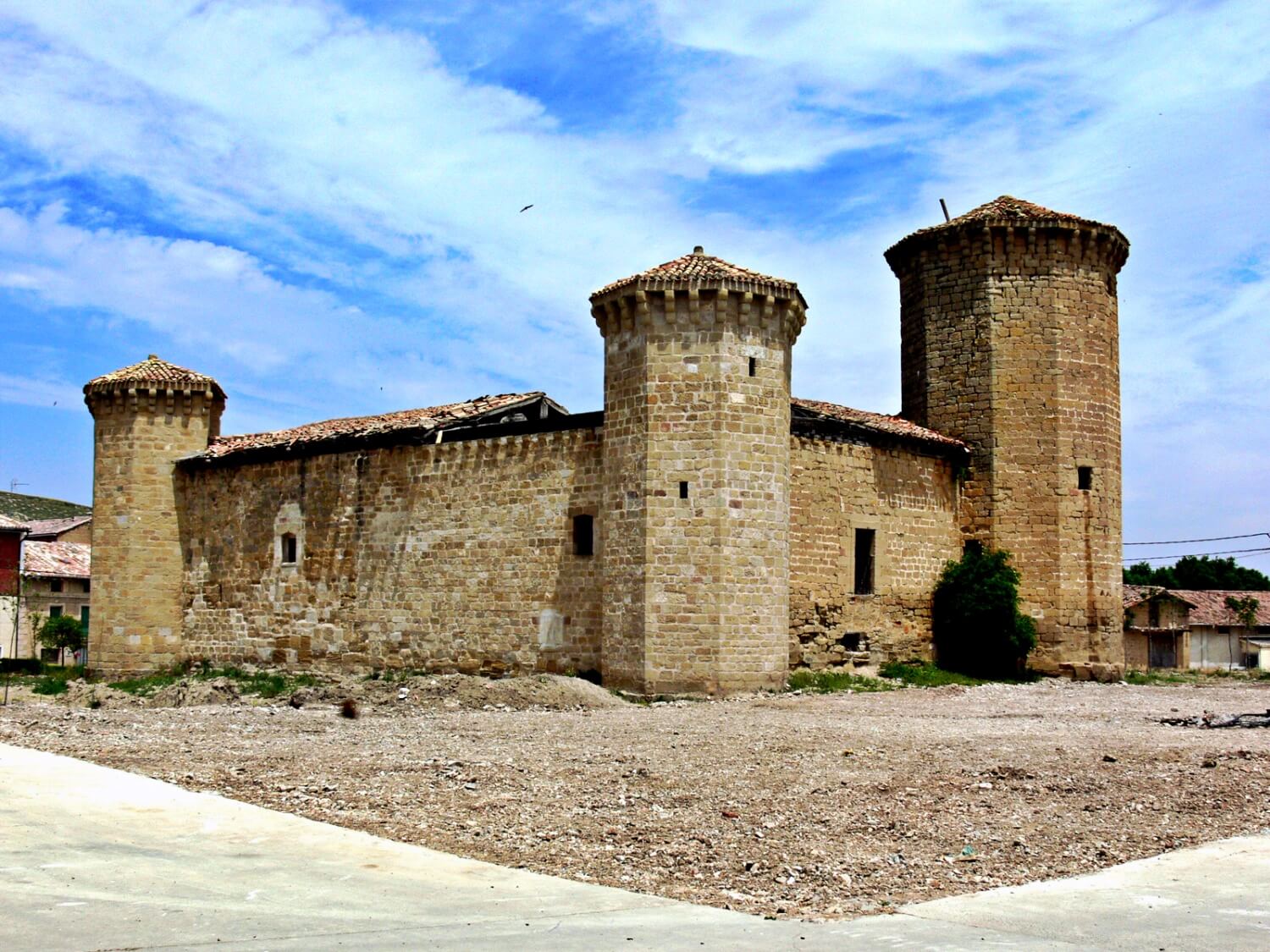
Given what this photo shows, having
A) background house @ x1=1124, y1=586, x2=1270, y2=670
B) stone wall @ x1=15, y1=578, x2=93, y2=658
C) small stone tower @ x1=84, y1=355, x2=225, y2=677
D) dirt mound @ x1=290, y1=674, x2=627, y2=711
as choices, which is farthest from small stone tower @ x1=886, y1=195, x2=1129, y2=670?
stone wall @ x1=15, y1=578, x2=93, y2=658

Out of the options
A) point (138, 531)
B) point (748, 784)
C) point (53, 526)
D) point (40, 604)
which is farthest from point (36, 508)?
point (748, 784)

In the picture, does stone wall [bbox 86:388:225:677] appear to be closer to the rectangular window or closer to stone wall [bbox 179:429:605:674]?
stone wall [bbox 179:429:605:674]

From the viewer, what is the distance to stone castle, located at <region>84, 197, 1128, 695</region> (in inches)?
702

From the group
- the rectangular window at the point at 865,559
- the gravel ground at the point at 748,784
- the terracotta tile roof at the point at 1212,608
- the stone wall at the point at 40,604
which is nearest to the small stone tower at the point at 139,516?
the gravel ground at the point at 748,784

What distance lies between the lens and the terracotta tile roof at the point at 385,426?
2100cm

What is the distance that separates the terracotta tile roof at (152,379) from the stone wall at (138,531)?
0.15 metres

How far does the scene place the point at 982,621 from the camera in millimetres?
22016

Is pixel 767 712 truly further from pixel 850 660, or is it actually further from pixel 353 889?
pixel 353 889

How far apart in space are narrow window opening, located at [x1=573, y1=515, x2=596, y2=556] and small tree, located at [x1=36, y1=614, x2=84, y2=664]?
81.2 feet

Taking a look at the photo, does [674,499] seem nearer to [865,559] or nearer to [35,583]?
[865,559]

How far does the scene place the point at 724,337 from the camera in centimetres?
1798

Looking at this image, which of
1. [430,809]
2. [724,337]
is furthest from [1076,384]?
[430,809]

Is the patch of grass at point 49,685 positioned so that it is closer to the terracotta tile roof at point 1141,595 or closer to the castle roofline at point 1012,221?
the castle roofline at point 1012,221

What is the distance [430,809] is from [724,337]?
10.5m
